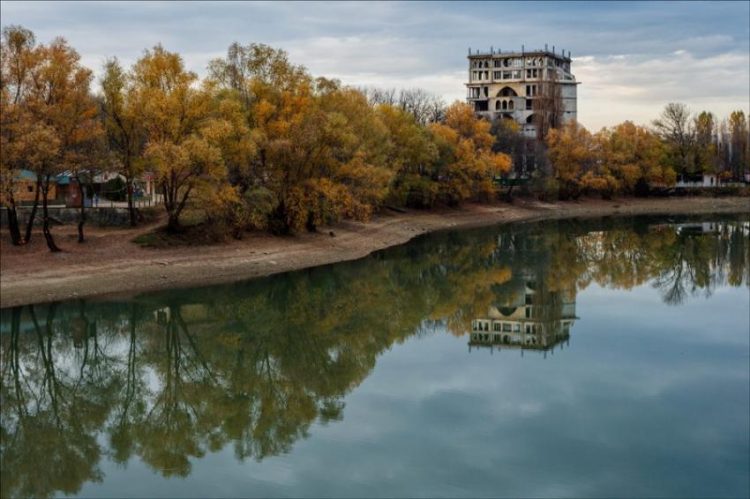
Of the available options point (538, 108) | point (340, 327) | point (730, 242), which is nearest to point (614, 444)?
point (340, 327)

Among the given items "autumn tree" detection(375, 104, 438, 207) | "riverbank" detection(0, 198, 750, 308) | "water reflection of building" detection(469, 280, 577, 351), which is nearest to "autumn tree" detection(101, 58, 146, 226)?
"riverbank" detection(0, 198, 750, 308)

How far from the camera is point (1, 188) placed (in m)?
35.2

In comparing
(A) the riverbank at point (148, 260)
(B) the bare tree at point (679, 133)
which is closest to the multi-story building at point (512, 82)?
(B) the bare tree at point (679, 133)

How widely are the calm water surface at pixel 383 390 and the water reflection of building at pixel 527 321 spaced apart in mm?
160

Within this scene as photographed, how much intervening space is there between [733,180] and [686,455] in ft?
383

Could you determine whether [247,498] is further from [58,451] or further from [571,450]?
[571,450]

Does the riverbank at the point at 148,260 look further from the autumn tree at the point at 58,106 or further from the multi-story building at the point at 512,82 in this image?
the multi-story building at the point at 512,82

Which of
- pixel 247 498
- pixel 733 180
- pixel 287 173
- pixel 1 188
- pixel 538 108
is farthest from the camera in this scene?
pixel 733 180

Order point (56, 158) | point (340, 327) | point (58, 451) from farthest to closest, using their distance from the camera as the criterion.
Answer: point (56, 158), point (340, 327), point (58, 451)

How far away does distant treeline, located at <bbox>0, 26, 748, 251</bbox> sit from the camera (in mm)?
38938

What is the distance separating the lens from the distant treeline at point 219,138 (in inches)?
1533

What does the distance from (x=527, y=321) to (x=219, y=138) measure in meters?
19.4

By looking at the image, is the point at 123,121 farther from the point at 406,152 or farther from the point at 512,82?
the point at 512,82

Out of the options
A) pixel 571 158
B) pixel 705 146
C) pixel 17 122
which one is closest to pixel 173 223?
pixel 17 122
